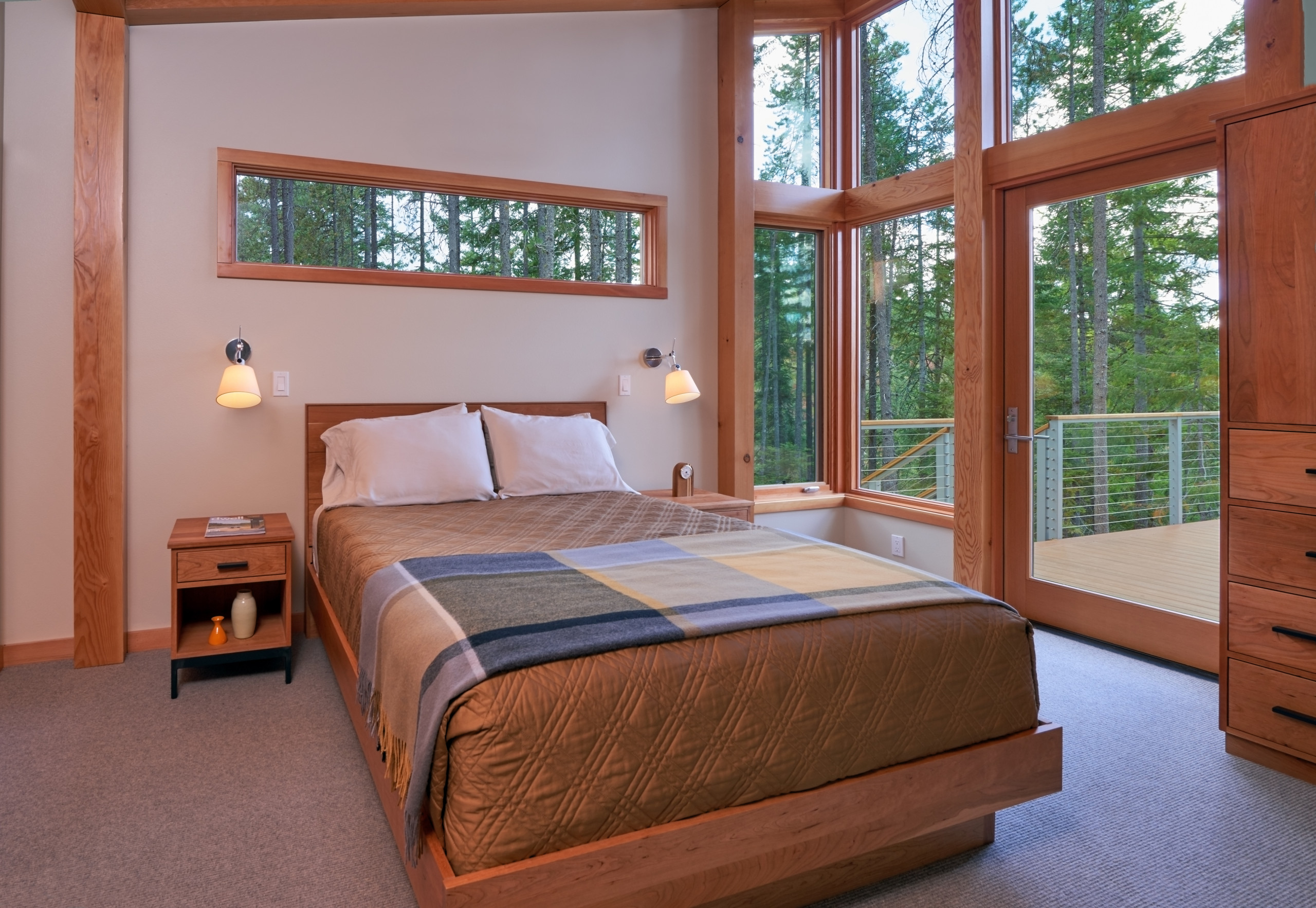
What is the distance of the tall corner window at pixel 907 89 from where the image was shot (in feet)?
13.4

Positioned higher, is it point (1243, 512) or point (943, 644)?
point (1243, 512)

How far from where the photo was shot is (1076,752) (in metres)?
2.44

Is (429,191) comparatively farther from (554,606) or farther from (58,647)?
(554,606)

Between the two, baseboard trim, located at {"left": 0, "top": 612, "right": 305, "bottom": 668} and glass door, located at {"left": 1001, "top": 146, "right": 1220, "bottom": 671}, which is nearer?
glass door, located at {"left": 1001, "top": 146, "right": 1220, "bottom": 671}

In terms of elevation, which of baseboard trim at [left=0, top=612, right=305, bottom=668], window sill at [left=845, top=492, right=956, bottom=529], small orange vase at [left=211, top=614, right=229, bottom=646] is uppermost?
window sill at [left=845, top=492, right=956, bottom=529]

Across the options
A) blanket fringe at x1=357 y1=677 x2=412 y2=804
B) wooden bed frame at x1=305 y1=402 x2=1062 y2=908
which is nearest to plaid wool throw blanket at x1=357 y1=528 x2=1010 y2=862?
blanket fringe at x1=357 y1=677 x2=412 y2=804

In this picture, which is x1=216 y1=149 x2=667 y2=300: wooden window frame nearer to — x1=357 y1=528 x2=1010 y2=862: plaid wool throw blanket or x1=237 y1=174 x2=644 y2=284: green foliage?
x1=237 y1=174 x2=644 y2=284: green foliage

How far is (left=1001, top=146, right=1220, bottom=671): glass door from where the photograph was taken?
307 cm

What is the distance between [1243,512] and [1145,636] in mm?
1084

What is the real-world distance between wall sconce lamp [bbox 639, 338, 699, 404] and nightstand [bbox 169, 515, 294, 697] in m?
1.82

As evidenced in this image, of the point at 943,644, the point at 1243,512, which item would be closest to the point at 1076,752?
the point at 1243,512

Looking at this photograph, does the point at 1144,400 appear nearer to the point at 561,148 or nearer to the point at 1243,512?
the point at 1243,512

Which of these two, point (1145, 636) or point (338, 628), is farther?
point (1145, 636)

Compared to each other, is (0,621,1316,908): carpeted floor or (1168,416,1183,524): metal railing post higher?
(1168,416,1183,524): metal railing post
